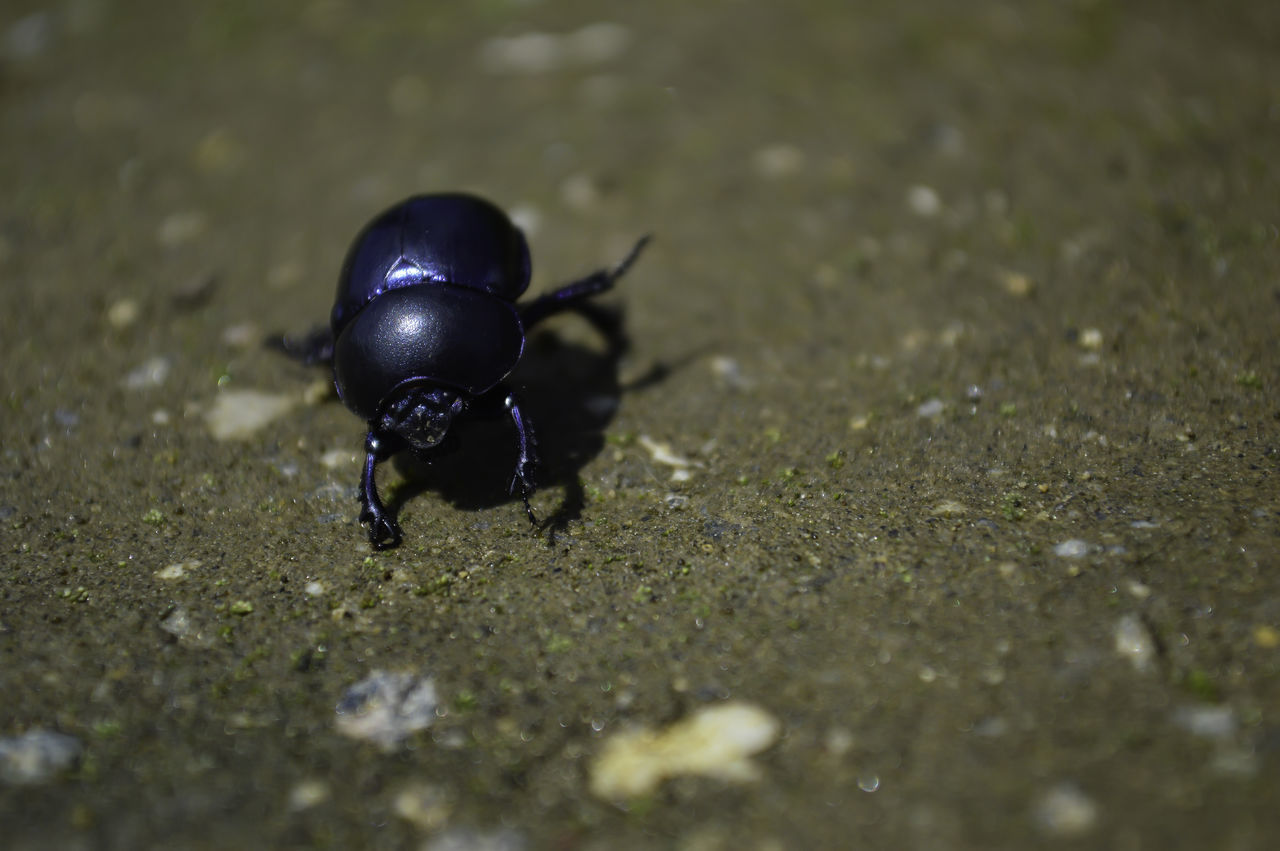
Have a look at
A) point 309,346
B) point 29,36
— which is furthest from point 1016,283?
point 29,36

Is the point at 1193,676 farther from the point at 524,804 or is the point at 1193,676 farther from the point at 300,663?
the point at 300,663

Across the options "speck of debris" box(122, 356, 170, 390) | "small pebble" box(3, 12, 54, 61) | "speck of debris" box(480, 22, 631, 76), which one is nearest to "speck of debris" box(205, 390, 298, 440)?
"speck of debris" box(122, 356, 170, 390)

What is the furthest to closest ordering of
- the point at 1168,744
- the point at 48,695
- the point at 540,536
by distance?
1. the point at 540,536
2. the point at 48,695
3. the point at 1168,744

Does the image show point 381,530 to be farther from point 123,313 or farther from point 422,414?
point 123,313

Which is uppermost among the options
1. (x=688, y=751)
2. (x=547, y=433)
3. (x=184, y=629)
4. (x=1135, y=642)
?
(x=1135, y=642)

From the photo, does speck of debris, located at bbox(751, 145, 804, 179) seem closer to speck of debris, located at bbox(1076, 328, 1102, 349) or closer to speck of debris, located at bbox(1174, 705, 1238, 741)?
speck of debris, located at bbox(1076, 328, 1102, 349)

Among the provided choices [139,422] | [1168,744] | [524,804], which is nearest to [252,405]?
[139,422]

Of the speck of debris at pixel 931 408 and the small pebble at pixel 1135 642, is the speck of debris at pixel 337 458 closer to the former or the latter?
the speck of debris at pixel 931 408
